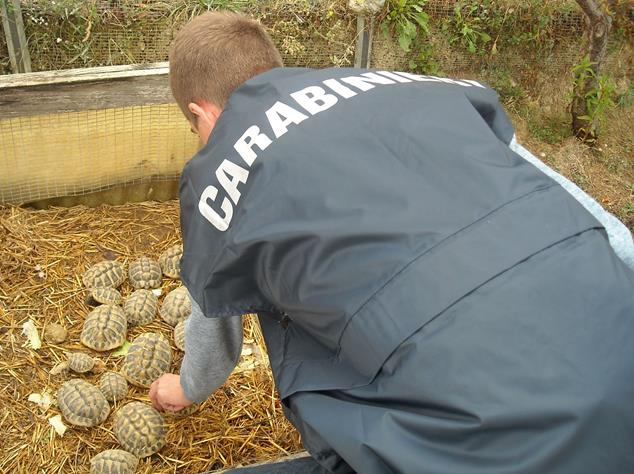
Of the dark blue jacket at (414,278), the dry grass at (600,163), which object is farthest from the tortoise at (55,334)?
the dry grass at (600,163)

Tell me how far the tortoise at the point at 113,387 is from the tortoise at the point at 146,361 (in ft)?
0.14

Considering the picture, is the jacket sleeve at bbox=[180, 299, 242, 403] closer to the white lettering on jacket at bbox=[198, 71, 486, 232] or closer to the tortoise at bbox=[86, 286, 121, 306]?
the white lettering on jacket at bbox=[198, 71, 486, 232]

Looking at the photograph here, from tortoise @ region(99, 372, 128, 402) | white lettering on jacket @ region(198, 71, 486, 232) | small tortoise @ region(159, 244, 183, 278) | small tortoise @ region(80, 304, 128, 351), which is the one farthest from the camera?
small tortoise @ region(159, 244, 183, 278)

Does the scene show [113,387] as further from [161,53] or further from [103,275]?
[161,53]

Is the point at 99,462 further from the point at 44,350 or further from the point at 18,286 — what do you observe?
the point at 18,286

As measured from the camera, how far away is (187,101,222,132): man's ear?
1.75 metres

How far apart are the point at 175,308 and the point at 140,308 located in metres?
0.14

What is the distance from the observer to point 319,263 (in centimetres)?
129

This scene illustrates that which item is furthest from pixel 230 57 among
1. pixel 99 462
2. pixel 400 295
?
pixel 99 462

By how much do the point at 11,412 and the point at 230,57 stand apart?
62.0 inches

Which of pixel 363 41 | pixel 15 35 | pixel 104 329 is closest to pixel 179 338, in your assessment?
pixel 104 329

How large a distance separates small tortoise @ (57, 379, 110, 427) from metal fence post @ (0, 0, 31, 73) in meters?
2.04

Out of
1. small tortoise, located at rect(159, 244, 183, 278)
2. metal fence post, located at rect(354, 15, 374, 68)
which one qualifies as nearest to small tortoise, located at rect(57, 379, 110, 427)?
small tortoise, located at rect(159, 244, 183, 278)

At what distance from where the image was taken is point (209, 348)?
1.80 meters
